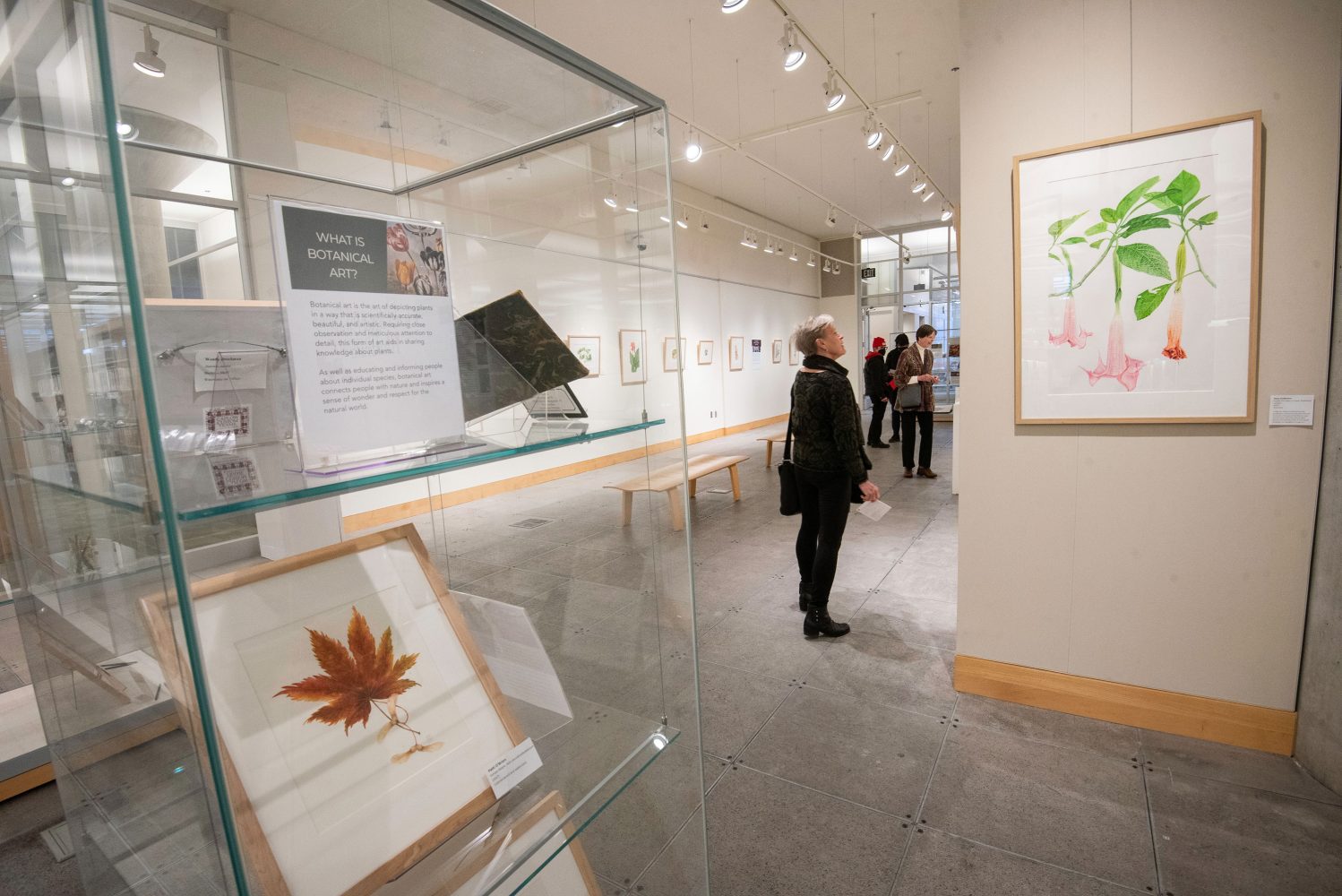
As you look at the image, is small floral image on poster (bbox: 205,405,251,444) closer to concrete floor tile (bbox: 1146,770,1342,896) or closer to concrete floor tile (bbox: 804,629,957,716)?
concrete floor tile (bbox: 1146,770,1342,896)

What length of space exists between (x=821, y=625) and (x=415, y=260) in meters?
3.25

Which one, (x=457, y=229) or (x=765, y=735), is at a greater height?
(x=457, y=229)

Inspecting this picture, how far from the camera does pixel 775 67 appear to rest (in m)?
6.88

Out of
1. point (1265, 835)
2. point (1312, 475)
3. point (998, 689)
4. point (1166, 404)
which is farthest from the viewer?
point (998, 689)

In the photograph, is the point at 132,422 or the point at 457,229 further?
the point at 457,229

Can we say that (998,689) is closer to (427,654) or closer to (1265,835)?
(1265,835)

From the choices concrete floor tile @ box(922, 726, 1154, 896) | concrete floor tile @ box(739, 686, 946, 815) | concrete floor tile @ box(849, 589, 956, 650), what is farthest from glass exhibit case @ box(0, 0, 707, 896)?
concrete floor tile @ box(849, 589, 956, 650)

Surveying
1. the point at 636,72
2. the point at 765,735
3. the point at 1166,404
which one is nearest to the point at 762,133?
the point at 636,72

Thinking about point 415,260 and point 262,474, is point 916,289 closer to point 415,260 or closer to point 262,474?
point 415,260

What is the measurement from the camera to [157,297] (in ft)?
1.95

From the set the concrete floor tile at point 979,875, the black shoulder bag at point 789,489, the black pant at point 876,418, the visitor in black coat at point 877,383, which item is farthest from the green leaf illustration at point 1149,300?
the black pant at point 876,418

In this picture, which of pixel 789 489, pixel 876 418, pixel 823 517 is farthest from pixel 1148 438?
pixel 876 418

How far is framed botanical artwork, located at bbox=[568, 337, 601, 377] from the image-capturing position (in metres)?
1.11

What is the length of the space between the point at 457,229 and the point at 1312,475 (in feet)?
9.56
